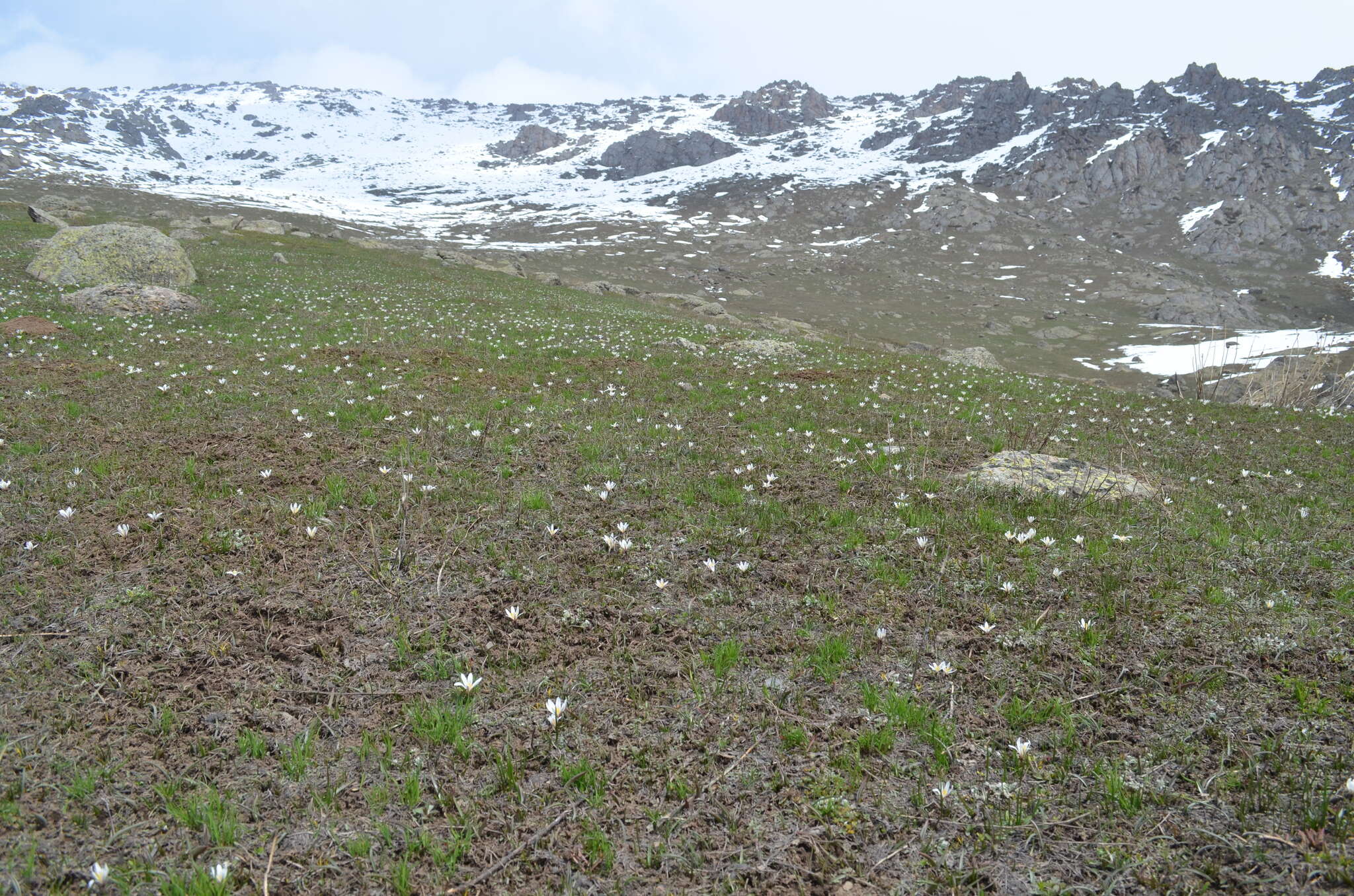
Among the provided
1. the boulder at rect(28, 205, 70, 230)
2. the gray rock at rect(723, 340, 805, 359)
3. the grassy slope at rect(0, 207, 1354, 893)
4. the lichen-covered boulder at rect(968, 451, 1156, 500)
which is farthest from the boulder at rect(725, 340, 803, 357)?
the boulder at rect(28, 205, 70, 230)

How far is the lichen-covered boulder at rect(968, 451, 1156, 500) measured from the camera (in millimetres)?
9820

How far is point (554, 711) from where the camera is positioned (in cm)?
498

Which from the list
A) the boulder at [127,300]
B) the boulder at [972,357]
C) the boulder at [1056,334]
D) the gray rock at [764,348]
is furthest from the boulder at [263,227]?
the boulder at [1056,334]

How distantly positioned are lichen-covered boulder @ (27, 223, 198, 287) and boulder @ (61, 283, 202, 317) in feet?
13.4

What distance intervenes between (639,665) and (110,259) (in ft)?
116

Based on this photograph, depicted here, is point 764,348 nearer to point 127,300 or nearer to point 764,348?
point 764,348

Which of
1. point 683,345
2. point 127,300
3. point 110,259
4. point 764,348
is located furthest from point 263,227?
point 764,348

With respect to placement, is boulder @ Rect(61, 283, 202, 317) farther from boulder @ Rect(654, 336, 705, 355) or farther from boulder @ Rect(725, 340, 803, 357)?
boulder @ Rect(725, 340, 803, 357)

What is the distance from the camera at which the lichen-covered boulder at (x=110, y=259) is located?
27375 mm

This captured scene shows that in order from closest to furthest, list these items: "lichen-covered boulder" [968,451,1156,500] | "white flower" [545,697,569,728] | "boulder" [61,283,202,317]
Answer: "white flower" [545,697,569,728], "lichen-covered boulder" [968,451,1156,500], "boulder" [61,283,202,317]

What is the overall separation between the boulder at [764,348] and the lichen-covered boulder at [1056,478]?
49.3ft

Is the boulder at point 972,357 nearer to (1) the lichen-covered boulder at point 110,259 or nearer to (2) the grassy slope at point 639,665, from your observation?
(2) the grassy slope at point 639,665

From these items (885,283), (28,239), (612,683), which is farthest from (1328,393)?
(885,283)

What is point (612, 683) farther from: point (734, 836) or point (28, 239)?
point (28, 239)
